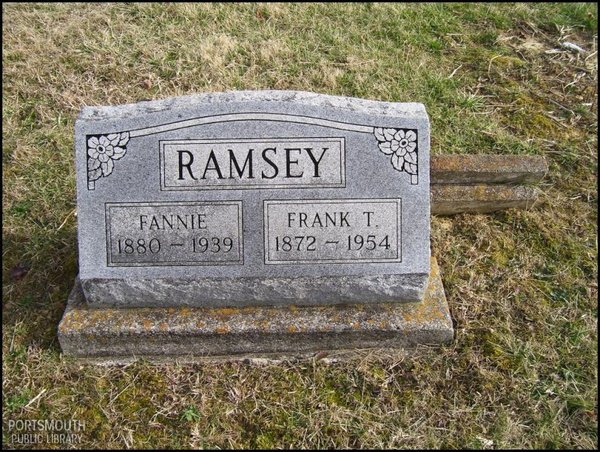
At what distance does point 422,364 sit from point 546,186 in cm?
204

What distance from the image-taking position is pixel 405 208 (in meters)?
3.14

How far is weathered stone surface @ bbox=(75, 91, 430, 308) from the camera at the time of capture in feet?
10.0

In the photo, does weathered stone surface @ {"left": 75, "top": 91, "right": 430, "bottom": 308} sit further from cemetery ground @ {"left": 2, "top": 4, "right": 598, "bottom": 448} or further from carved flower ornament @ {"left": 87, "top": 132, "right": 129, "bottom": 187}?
cemetery ground @ {"left": 2, "top": 4, "right": 598, "bottom": 448}

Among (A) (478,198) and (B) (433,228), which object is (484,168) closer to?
(A) (478,198)

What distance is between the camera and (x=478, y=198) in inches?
162

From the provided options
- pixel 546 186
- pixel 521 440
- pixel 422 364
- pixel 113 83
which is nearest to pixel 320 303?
pixel 422 364

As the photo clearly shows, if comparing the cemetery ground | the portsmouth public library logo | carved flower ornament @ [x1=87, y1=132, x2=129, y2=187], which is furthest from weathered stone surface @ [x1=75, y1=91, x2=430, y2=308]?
the portsmouth public library logo

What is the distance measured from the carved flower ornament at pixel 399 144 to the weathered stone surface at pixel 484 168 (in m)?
1.03

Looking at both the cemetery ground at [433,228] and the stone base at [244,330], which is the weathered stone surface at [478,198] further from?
the stone base at [244,330]

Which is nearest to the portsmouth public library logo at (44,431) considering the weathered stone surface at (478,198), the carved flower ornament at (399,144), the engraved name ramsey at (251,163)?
the engraved name ramsey at (251,163)

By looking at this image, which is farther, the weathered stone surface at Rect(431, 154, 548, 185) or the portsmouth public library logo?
the weathered stone surface at Rect(431, 154, 548, 185)

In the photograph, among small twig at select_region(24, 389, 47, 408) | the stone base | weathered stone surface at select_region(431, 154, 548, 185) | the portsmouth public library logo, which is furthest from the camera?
weathered stone surface at select_region(431, 154, 548, 185)

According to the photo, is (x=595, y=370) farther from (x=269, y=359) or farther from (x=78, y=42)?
(x=78, y=42)

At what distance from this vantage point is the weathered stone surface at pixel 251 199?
10.0 ft
